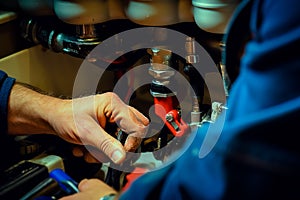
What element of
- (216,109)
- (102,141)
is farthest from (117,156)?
(216,109)

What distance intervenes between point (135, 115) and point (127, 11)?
0.61 feet

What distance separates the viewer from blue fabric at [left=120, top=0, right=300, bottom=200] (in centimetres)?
36

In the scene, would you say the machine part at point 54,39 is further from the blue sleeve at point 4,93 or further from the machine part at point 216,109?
the machine part at point 216,109

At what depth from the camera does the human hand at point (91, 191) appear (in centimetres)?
67

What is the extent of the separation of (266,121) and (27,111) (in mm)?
647

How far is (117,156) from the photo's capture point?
75cm

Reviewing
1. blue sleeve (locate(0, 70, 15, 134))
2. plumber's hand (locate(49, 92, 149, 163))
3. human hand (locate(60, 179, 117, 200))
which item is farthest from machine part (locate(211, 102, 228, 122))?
blue sleeve (locate(0, 70, 15, 134))

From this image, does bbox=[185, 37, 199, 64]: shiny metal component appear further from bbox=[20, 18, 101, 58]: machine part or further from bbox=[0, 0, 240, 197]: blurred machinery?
bbox=[20, 18, 101, 58]: machine part

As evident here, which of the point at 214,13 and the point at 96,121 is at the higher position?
the point at 214,13

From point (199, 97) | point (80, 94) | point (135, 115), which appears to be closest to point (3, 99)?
point (80, 94)

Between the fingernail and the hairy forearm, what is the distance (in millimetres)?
190

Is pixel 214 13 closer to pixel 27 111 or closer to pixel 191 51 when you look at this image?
pixel 191 51

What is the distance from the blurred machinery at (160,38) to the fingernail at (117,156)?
0.13ft

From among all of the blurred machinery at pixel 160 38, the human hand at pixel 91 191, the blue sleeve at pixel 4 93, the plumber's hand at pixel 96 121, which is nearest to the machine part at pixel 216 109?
the blurred machinery at pixel 160 38
